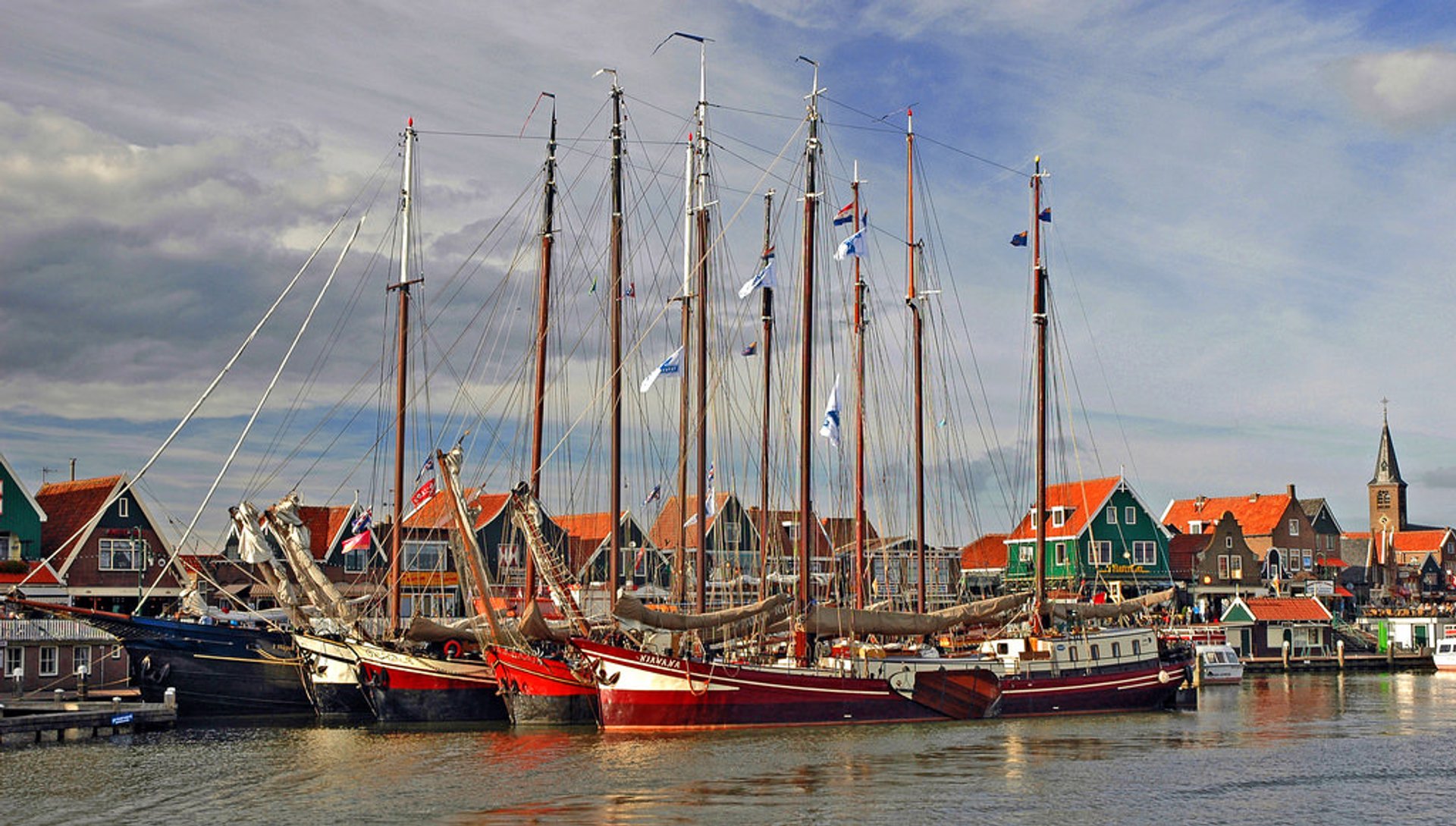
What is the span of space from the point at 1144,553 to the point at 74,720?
3196 inches

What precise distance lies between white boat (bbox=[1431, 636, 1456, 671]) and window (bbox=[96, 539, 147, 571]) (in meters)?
82.5

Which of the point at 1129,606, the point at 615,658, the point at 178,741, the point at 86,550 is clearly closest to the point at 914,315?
the point at 1129,606

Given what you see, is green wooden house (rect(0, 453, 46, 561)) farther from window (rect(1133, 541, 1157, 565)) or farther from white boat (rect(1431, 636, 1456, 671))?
white boat (rect(1431, 636, 1456, 671))

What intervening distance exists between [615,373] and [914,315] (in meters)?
19.1

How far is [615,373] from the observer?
61.0 metres

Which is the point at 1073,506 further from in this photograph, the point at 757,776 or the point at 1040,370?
the point at 757,776

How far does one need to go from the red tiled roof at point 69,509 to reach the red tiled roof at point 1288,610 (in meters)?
76.2

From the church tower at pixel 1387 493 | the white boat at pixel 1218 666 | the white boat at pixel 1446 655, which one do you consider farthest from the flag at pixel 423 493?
the church tower at pixel 1387 493

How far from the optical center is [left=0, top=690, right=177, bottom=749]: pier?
5125 cm

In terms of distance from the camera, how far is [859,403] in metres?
71.8

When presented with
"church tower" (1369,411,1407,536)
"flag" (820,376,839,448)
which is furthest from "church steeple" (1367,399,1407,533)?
"flag" (820,376,839,448)

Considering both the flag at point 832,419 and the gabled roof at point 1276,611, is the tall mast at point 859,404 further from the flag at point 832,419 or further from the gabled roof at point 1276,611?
the gabled roof at point 1276,611

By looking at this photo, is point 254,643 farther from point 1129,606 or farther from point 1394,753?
point 1394,753

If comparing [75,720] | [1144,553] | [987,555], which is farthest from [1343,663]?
[75,720]
